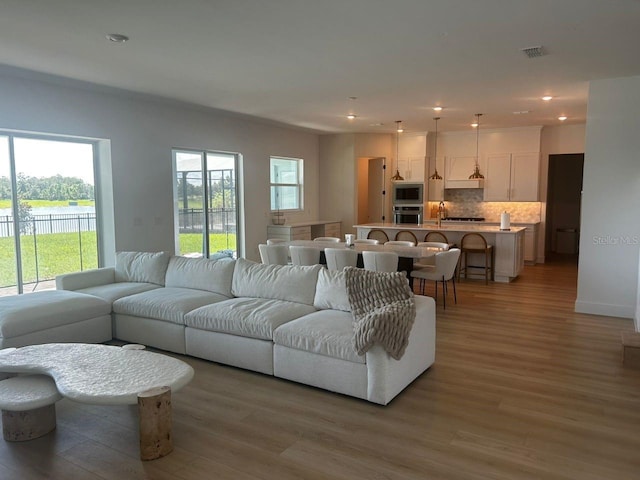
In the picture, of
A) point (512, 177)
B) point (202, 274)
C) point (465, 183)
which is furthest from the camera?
point (465, 183)

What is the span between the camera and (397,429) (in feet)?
9.61

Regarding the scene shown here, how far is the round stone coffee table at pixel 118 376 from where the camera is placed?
255 centimetres

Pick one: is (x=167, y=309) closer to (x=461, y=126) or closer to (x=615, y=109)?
(x=615, y=109)

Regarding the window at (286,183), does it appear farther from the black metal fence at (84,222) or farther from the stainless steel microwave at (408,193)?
the stainless steel microwave at (408,193)

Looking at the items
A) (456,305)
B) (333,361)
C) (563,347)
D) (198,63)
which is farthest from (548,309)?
(198,63)

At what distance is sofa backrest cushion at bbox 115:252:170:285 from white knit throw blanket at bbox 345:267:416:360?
2.55 m

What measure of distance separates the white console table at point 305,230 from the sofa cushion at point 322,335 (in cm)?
535

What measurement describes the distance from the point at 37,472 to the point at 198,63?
3944 mm

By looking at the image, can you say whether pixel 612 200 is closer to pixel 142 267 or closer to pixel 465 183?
pixel 465 183

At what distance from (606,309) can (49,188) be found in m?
7.15

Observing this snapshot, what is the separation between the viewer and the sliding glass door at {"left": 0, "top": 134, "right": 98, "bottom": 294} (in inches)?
215

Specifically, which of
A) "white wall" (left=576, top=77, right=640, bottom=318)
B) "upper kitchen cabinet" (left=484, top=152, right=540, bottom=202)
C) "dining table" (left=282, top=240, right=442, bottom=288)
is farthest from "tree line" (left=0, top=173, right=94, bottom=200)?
"upper kitchen cabinet" (left=484, top=152, right=540, bottom=202)

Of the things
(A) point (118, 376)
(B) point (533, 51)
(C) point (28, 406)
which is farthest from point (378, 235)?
(C) point (28, 406)

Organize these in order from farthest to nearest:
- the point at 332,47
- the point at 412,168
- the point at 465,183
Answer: the point at 412,168
the point at 465,183
the point at 332,47
